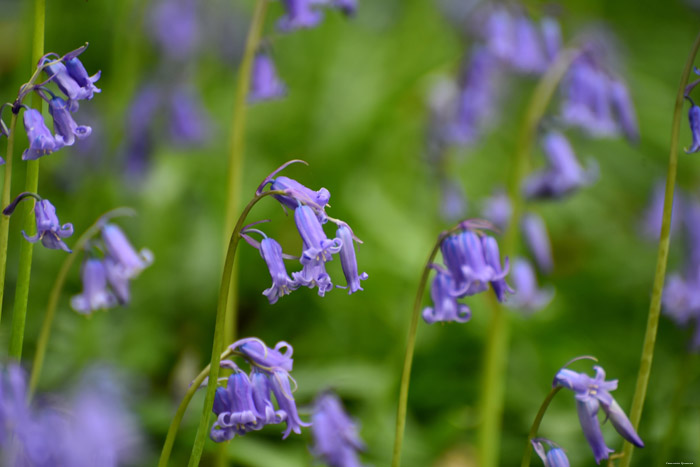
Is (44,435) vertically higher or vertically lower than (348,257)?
lower

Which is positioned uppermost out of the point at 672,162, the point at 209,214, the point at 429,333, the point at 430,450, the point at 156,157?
the point at 156,157

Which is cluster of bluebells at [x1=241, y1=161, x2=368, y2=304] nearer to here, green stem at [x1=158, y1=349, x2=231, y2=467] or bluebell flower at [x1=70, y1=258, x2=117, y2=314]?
green stem at [x1=158, y1=349, x2=231, y2=467]

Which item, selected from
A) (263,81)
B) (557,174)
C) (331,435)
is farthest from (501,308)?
(263,81)

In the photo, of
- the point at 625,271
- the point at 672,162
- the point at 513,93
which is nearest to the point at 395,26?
the point at 513,93

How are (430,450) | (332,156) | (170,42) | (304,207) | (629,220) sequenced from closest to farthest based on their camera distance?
(304,207)
(430,450)
(332,156)
(170,42)
(629,220)

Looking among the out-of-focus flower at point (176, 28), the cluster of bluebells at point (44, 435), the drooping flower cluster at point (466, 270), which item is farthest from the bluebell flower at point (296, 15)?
the out-of-focus flower at point (176, 28)

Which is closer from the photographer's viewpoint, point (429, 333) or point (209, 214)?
point (429, 333)

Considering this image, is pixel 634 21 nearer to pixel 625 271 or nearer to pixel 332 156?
pixel 625 271

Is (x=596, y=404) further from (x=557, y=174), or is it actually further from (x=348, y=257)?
(x=557, y=174)
